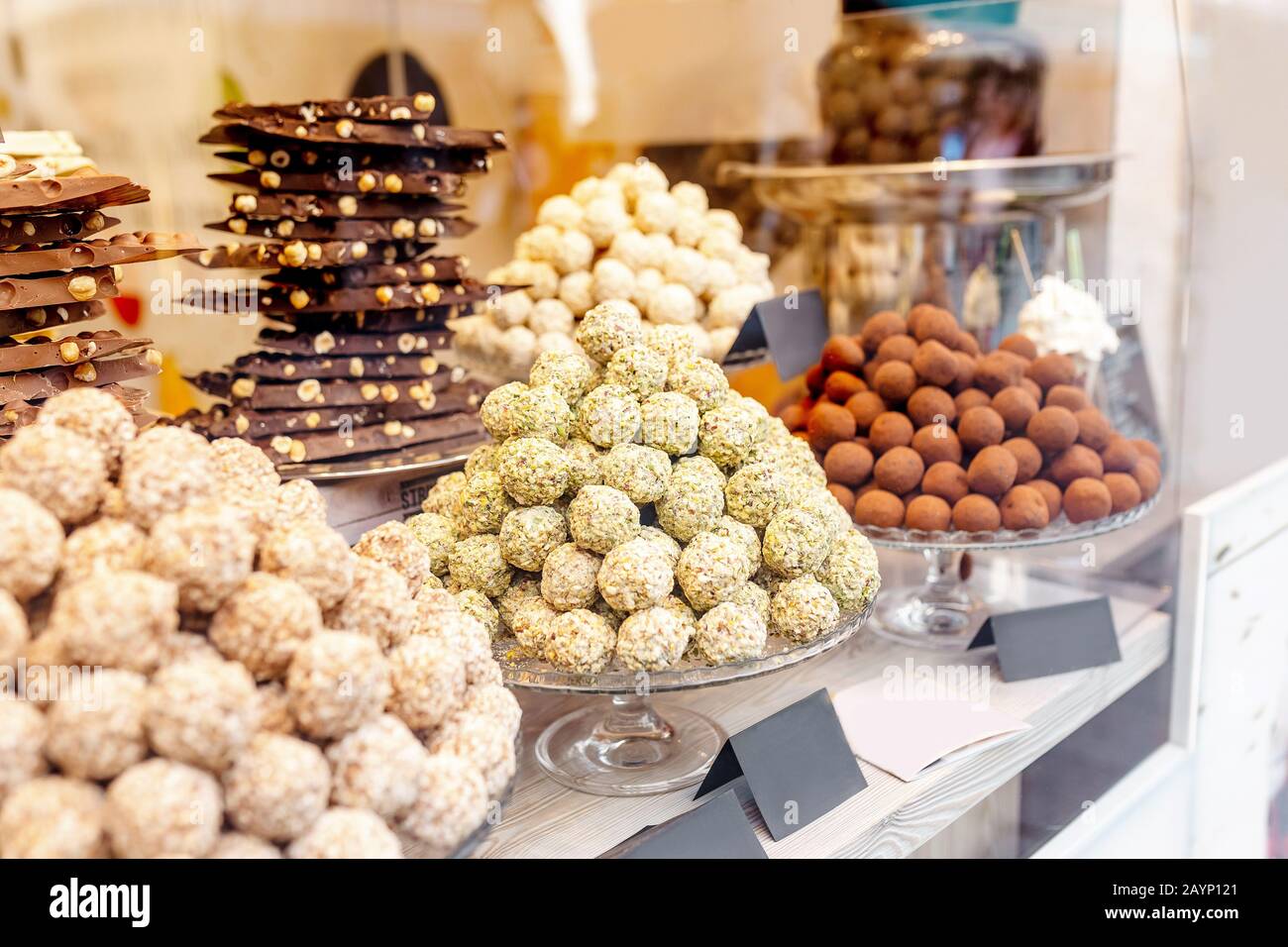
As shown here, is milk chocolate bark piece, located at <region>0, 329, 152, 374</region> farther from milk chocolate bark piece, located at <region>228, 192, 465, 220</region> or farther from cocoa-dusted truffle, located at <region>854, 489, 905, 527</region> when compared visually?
cocoa-dusted truffle, located at <region>854, 489, 905, 527</region>

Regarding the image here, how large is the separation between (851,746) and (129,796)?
934 millimetres

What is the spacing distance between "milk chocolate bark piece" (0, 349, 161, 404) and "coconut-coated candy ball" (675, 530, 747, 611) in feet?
2.40

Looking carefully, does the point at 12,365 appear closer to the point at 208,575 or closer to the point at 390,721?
the point at 208,575

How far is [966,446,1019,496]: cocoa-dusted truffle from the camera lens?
165 centimetres

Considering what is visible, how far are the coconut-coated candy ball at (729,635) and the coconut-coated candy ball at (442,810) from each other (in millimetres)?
334

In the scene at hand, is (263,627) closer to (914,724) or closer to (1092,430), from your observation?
(914,724)

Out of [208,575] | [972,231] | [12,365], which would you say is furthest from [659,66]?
[208,575]

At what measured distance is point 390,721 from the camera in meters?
0.89

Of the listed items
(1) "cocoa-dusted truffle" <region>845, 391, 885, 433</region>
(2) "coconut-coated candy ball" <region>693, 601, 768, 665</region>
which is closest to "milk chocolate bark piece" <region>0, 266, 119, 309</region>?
(2) "coconut-coated candy ball" <region>693, 601, 768, 665</region>

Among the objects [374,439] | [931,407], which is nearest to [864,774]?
[931,407]

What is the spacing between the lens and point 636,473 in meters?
1.23

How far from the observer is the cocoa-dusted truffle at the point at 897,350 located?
1796 millimetres
